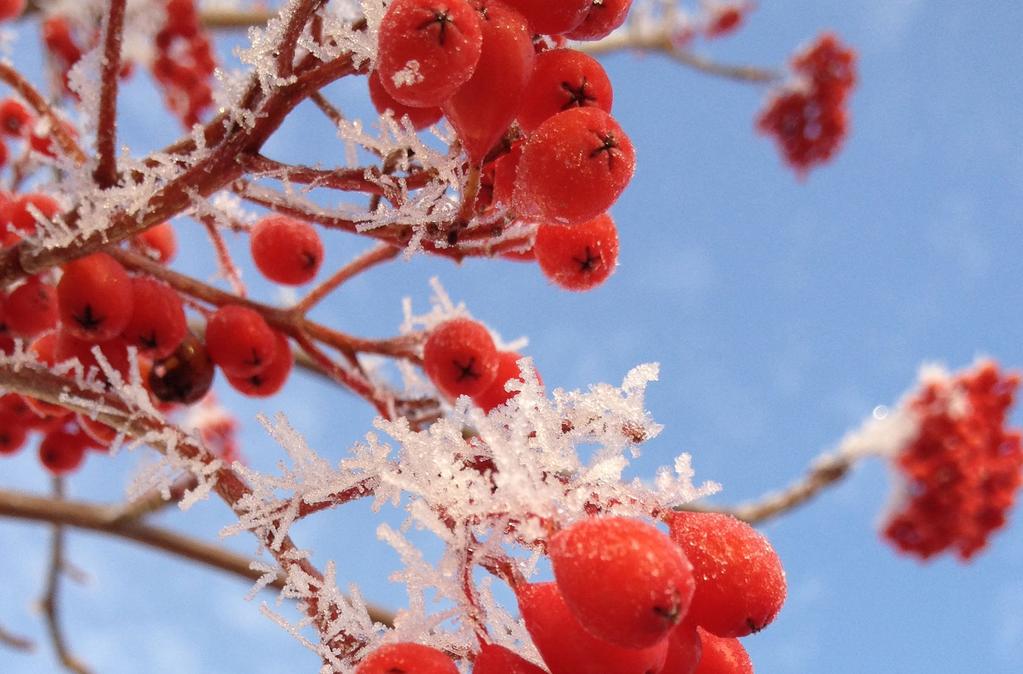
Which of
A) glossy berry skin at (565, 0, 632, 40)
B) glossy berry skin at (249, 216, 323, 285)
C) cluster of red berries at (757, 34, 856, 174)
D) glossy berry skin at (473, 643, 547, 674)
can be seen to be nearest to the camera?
glossy berry skin at (473, 643, 547, 674)

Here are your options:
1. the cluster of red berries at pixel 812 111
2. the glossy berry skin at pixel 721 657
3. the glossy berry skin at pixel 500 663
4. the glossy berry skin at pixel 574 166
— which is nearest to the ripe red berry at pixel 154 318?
the glossy berry skin at pixel 574 166

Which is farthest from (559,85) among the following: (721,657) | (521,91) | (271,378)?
(271,378)

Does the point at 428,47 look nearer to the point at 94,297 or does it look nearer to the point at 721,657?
the point at 721,657

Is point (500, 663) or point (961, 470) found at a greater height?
point (961, 470)

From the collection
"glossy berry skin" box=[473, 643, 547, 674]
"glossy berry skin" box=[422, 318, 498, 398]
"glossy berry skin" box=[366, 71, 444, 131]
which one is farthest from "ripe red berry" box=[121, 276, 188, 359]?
"glossy berry skin" box=[473, 643, 547, 674]

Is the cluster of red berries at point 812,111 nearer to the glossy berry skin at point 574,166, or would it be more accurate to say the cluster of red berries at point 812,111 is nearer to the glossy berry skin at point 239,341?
the glossy berry skin at point 239,341

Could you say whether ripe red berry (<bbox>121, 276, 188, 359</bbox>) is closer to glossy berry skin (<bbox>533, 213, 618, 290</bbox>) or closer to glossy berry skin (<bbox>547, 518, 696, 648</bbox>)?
glossy berry skin (<bbox>533, 213, 618, 290</bbox>)
